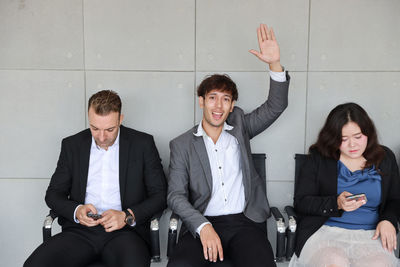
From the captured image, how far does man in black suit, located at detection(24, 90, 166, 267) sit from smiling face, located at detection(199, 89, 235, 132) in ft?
1.56

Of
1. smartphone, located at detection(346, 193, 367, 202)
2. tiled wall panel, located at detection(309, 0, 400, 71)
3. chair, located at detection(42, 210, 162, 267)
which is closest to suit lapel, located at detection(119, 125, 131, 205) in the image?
chair, located at detection(42, 210, 162, 267)

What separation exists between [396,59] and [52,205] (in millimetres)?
2840

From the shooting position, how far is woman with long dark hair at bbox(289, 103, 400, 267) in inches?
88.5

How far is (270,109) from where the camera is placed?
8.39 ft

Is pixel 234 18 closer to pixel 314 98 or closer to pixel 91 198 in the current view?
pixel 314 98

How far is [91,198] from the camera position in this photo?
8.61 feet

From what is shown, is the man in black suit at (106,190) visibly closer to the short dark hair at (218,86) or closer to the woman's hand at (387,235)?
the short dark hair at (218,86)

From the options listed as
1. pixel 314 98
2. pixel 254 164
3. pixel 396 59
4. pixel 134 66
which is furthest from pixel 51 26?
pixel 396 59

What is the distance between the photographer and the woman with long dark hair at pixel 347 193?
2.25 meters

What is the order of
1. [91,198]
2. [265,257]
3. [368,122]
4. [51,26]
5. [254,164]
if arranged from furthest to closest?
[51,26] < [254,164] < [91,198] < [368,122] < [265,257]

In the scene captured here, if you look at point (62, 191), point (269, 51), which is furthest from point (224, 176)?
point (62, 191)

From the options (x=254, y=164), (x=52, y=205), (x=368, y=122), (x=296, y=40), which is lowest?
(x=52, y=205)

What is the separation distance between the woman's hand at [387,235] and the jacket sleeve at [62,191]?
1934 millimetres

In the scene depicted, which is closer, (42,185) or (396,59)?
(396,59)
